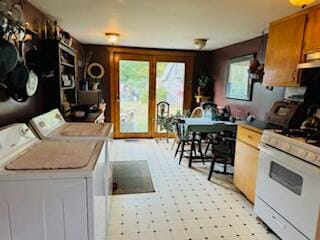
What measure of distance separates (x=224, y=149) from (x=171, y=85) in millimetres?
2825

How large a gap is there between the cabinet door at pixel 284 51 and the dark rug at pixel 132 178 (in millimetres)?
2087

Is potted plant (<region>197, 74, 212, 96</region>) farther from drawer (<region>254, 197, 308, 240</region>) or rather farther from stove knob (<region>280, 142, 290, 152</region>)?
stove knob (<region>280, 142, 290, 152</region>)

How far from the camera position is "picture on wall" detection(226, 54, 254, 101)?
4105 millimetres

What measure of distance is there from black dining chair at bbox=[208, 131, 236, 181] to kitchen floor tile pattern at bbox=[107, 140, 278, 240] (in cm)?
35

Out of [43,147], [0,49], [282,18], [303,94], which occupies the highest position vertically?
[282,18]

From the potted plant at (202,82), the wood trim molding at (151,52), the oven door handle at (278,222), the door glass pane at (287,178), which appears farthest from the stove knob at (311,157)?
the wood trim molding at (151,52)

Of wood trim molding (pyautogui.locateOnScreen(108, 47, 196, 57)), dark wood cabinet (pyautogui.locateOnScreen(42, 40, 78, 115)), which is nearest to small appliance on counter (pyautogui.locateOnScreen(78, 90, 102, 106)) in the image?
dark wood cabinet (pyautogui.locateOnScreen(42, 40, 78, 115))

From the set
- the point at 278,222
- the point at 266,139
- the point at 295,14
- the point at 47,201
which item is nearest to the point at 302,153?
the point at 266,139

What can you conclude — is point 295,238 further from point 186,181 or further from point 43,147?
point 43,147

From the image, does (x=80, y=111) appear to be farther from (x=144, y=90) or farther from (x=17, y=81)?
(x=144, y=90)

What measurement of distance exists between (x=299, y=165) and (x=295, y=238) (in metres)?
0.60

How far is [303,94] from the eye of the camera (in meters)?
2.80

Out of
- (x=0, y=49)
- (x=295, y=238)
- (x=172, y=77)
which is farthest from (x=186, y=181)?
(x=172, y=77)

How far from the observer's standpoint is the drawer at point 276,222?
6.48 ft
